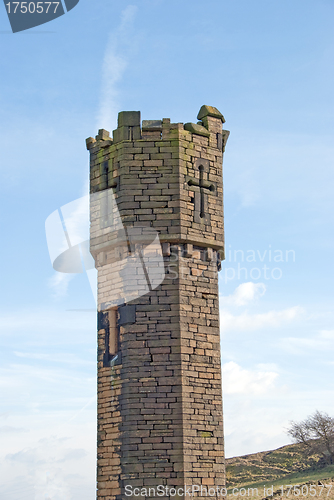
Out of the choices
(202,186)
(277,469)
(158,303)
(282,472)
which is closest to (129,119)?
(202,186)

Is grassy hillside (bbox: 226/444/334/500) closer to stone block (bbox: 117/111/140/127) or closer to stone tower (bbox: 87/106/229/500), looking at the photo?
stone tower (bbox: 87/106/229/500)

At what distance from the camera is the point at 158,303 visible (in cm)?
1236

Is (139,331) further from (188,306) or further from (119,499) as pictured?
(119,499)

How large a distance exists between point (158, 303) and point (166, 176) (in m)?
2.71

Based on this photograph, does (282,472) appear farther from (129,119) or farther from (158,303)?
(129,119)

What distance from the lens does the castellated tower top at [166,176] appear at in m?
12.9

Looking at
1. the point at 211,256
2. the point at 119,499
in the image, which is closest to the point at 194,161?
the point at 211,256

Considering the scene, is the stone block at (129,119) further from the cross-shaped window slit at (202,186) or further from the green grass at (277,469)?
the green grass at (277,469)

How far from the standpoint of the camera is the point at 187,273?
1273cm

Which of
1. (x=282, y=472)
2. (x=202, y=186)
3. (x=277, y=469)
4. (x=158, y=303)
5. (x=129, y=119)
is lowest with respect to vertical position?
(x=282, y=472)

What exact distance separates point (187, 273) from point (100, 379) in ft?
9.12

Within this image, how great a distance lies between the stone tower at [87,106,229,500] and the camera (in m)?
11.6

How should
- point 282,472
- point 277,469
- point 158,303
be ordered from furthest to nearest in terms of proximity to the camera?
1. point 277,469
2. point 282,472
3. point 158,303

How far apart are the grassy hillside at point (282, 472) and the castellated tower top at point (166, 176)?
14.5m
